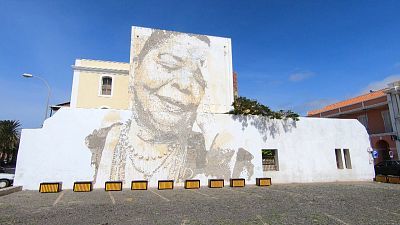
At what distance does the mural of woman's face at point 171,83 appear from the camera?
1850 cm

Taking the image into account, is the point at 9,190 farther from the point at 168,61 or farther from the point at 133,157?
the point at 168,61

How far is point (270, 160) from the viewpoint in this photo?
20.1m

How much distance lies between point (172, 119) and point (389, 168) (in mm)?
19867

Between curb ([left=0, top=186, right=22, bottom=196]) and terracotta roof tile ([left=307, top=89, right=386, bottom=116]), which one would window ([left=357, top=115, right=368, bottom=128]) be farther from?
curb ([left=0, top=186, right=22, bottom=196])

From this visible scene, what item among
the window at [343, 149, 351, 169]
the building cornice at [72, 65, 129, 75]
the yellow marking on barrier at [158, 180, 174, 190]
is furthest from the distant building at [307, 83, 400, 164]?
the building cornice at [72, 65, 129, 75]

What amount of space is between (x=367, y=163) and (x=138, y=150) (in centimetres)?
1892

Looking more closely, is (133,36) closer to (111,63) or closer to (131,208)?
(111,63)

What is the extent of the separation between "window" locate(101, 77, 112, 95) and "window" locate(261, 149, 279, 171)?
15.8 meters

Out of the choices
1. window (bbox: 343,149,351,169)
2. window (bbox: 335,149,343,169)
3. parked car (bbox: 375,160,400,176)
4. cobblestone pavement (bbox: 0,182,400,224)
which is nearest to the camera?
cobblestone pavement (bbox: 0,182,400,224)

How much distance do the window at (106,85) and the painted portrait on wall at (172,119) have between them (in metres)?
6.86

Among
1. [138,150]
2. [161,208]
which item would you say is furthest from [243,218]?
[138,150]

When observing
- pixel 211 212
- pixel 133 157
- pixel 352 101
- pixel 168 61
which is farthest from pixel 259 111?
pixel 352 101

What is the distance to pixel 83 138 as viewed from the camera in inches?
643

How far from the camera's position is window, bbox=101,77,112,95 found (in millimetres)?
25125
